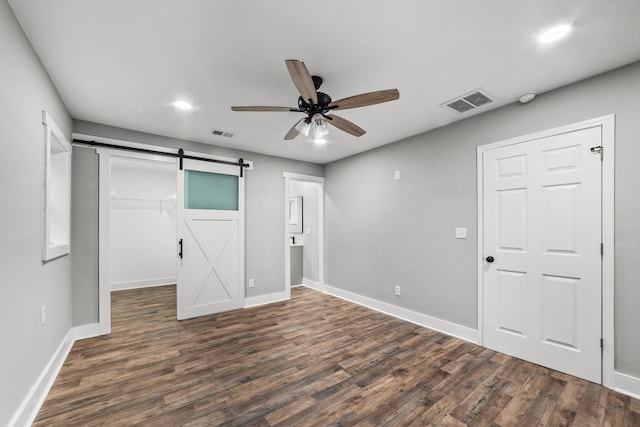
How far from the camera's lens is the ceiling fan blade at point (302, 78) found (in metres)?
1.63

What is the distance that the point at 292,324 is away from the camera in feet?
12.0

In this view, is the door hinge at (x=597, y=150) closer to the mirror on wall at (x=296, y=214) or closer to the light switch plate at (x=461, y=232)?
the light switch plate at (x=461, y=232)

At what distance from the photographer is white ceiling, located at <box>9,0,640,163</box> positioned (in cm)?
162

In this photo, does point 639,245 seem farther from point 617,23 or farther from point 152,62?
point 152,62

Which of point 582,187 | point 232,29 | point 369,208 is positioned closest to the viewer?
point 232,29

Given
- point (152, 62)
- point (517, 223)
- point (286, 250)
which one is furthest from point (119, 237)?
point (517, 223)

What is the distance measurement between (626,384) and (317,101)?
3.30 meters

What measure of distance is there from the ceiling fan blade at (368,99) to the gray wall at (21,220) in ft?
6.62

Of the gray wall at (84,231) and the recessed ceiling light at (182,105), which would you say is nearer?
the recessed ceiling light at (182,105)

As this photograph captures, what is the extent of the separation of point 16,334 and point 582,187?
4.35m

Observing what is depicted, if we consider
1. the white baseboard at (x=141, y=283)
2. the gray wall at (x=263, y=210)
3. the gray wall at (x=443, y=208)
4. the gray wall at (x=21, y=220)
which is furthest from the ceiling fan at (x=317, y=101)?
the white baseboard at (x=141, y=283)

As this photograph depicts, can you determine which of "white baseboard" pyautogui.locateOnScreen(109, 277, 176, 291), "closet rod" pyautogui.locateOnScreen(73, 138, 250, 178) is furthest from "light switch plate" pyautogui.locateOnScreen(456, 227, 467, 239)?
"white baseboard" pyautogui.locateOnScreen(109, 277, 176, 291)

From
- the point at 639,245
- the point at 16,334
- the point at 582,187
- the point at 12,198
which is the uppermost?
the point at 582,187

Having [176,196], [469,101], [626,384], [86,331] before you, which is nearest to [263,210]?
[176,196]
